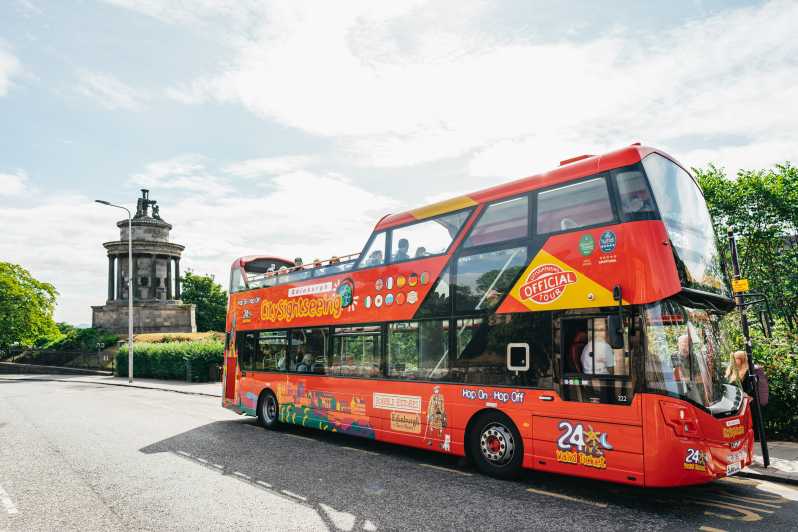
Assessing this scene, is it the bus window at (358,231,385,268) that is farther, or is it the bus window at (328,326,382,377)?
the bus window at (358,231,385,268)

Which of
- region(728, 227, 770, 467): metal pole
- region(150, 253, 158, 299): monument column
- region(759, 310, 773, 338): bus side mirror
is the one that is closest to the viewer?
region(728, 227, 770, 467): metal pole

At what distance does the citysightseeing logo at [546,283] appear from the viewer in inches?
283

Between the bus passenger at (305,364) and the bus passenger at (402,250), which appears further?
the bus passenger at (305,364)

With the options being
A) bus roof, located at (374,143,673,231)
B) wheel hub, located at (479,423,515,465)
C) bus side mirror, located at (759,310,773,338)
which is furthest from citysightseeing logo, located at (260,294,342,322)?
bus side mirror, located at (759,310,773,338)

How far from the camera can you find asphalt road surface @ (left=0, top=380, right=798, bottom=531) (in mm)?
5992

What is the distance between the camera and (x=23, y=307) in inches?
2169

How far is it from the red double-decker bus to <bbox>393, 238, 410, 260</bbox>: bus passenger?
0.10ft

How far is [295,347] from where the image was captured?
12289 mm

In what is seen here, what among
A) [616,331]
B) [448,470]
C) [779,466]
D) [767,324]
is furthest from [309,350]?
[767,324]

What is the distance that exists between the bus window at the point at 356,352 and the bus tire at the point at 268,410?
258 cm

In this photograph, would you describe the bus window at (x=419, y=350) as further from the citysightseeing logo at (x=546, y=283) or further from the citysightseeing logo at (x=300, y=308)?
Result: the citysightseeing logo at (x=300, y=308)

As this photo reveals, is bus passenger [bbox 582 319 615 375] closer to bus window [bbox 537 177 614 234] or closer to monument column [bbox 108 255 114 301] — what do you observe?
bus window [bbox 537 177 614 234]

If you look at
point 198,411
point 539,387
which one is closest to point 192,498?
point 539,387

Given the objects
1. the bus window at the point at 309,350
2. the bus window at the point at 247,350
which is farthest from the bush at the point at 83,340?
the bus window at the point at 309,350
